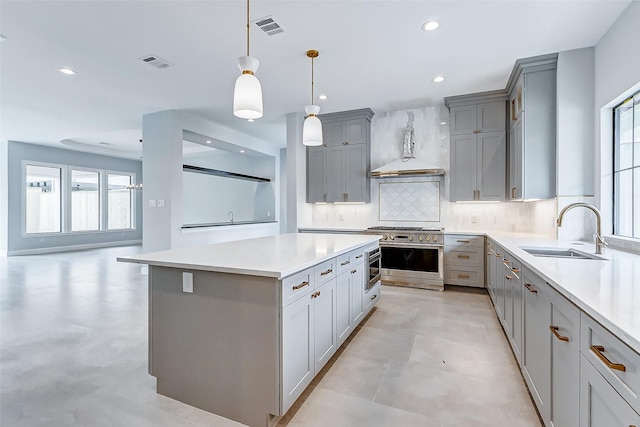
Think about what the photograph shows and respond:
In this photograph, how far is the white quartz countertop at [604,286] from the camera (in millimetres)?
909

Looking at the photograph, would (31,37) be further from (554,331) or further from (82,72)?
(554,331)

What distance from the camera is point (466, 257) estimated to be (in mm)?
4352

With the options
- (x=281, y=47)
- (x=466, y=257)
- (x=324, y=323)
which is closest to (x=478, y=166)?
(x=466, y=257)

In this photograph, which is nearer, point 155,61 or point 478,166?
point 155,61

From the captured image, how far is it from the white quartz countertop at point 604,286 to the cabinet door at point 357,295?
1299 millimetres

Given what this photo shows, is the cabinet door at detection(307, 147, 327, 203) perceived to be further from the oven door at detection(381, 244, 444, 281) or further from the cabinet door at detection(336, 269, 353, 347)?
the cabinet door at detection(336, 269, 353, 347)

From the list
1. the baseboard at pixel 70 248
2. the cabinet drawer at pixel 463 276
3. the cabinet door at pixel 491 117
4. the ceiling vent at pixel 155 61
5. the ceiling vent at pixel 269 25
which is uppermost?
the ceiling vent at pixel 155 61

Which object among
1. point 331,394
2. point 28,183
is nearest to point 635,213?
point 331,394

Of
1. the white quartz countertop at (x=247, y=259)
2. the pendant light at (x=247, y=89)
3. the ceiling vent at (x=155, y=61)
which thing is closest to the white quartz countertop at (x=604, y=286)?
the white quartz countertop at (x=247, y=259)

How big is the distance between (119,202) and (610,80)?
458 inches

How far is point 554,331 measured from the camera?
4.66ft

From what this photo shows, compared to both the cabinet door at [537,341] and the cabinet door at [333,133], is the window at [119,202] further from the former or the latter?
the cabinet door at [537,341]

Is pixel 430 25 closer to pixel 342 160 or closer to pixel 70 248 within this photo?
pixel 342 160

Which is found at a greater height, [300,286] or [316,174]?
[316,174]
